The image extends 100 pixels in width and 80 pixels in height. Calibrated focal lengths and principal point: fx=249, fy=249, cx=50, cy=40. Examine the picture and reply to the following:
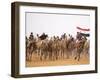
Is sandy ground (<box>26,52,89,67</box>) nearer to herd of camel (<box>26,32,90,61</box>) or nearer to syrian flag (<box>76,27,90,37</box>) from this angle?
herd of camel (<box>26,32,90,61</box>)

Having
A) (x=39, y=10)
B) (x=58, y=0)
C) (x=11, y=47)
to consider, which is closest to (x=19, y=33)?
(x=11, y=47)

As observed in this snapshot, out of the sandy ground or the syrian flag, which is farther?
the syrian flag

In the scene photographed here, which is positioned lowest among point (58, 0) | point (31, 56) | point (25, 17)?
point (31, 56)

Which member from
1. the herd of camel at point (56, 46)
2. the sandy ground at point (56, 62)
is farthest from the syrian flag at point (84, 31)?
the sandy ground at point (56, 62)

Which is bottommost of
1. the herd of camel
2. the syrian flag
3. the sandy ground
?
the sandy ground

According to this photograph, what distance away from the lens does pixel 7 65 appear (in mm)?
1838

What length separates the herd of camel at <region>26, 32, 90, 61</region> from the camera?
1899 millimetres

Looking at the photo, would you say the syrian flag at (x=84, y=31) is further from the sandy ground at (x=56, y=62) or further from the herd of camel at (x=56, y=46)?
the sandy ground at (x=56, y=62)

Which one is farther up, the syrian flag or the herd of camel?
the syrian flag

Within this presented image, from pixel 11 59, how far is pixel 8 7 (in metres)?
0.39

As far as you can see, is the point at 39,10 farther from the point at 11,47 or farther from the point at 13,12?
the point at 11,47

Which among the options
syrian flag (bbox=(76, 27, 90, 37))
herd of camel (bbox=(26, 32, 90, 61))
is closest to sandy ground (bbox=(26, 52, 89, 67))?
herd of camel (bbox=(26, 32, 90, 61))

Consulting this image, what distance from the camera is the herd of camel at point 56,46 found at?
6.23ft

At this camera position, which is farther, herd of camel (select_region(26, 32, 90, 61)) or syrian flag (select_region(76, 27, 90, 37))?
syrian flag (select_region(76, 27, 90, 37))
